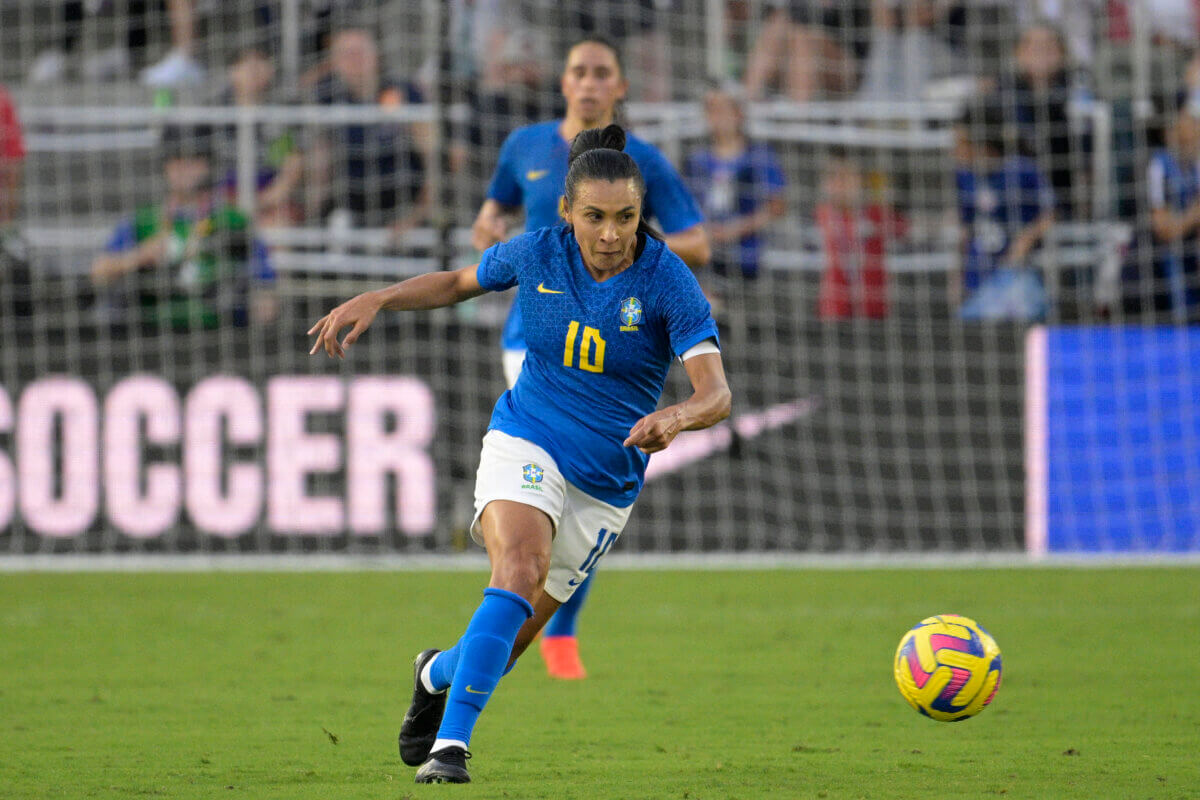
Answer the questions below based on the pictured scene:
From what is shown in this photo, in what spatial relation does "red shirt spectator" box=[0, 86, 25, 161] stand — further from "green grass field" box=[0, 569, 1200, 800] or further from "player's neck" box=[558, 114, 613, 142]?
"player's neck" box=[558, 114, 613, 142]

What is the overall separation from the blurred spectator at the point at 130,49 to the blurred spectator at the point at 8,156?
6.93ft

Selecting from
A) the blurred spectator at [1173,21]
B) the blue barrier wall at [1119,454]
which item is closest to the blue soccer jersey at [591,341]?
the blue barrier wall at [1119,454]

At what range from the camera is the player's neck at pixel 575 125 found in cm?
702

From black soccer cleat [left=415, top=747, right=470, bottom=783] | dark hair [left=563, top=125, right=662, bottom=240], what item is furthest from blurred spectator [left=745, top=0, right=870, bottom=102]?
black soccer cleat [left=415, top=747, right=470, bottom=783]

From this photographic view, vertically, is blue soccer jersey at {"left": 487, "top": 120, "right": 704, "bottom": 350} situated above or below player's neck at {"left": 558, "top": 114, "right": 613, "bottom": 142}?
below

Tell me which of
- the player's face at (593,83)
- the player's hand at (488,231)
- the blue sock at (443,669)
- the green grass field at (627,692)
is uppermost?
the player's face at (593,83)

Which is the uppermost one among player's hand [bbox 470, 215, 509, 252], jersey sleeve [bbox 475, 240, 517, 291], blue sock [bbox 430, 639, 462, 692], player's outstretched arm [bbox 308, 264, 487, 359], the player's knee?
player's hand [bbox 470, 215, 509, 252]

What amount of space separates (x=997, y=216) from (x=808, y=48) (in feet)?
7.68

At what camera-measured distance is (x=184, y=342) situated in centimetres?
1176

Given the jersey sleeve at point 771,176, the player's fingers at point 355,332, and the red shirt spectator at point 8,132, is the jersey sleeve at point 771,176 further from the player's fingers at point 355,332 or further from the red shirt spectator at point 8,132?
the player's fingers at point 355,332

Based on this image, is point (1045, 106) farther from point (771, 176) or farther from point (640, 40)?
point (640, 40)

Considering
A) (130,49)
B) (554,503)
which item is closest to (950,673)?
(554,503)

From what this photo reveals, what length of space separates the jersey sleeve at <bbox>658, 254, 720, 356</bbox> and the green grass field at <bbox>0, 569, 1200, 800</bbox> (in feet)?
4.02

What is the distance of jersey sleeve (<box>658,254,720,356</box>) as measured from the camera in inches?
191
